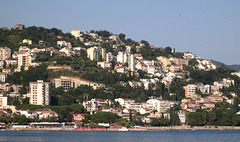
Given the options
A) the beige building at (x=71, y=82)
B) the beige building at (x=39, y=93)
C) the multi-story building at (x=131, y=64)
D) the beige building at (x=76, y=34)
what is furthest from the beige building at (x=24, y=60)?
the beige building at (x=76, y=34)

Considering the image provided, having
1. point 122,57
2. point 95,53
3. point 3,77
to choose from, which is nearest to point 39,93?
point 3,77

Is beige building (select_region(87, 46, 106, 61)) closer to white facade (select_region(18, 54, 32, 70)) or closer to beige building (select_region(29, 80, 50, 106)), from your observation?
white facade (select_region(18, 54, 32, 70))

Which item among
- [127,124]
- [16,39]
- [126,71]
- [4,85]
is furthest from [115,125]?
[16,39]

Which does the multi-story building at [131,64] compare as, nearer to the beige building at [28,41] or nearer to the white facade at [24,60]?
the beige building at [28,41]

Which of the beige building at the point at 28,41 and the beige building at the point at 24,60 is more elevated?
the beige building at the point at 28,41

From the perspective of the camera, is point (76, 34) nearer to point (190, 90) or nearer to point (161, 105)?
point (190, 90)

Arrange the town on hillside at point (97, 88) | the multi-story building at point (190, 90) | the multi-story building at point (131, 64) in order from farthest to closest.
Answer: the multi-story building at point (131, 64) → the multi-story building at point (190, 90) → the town on hillside at point (97, 88)

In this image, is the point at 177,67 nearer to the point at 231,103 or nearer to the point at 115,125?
the point at 231,103
